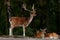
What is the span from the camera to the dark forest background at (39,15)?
8243mm

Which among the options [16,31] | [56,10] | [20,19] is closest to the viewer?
[20,19]

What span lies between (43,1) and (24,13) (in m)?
0.66

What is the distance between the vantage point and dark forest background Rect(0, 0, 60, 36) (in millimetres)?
8243

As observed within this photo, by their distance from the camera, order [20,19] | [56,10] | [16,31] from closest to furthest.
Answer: [20,19] < [16,31] < [56,10]

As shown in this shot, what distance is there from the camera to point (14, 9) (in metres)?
8.42

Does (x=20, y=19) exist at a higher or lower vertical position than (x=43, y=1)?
lower

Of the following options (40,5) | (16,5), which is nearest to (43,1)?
(40,5)

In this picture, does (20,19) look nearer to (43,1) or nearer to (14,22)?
(14,22)

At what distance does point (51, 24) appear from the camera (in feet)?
29.9

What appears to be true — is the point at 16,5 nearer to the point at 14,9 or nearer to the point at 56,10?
the point at 14,9

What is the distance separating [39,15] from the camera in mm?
8711

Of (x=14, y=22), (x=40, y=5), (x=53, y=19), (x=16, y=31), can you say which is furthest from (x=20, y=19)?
(x=53, y=19)

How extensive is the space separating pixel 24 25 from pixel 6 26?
4.12ft

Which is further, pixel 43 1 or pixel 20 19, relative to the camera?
pixel 43 1
